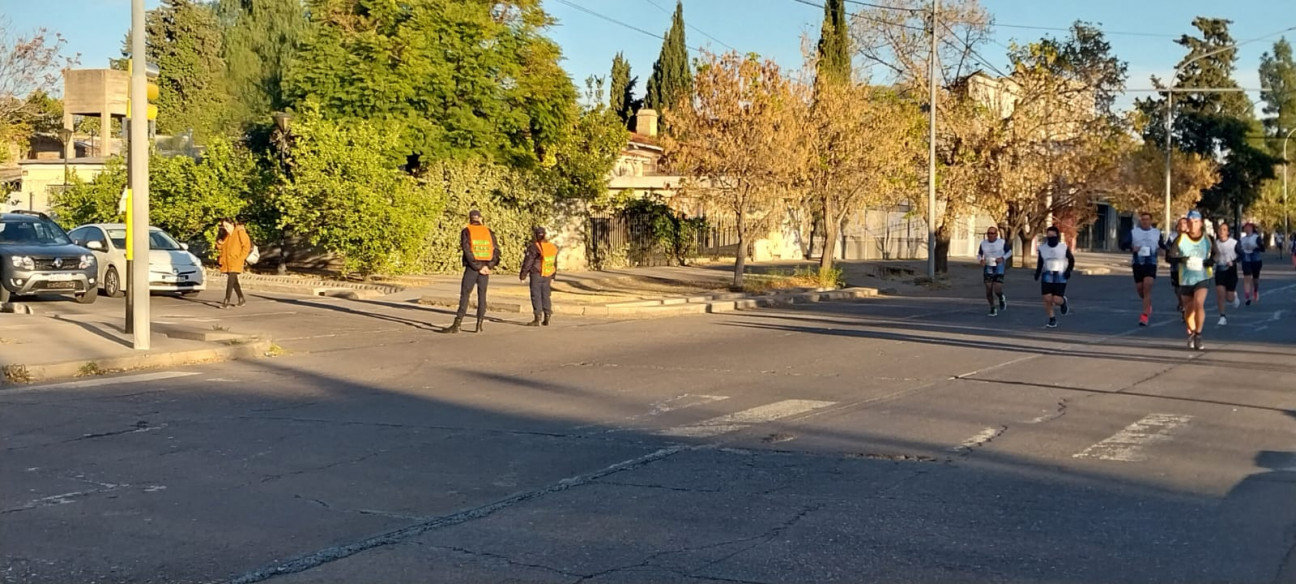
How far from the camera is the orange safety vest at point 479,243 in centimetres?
1803

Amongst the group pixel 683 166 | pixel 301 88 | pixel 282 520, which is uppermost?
pixel 301 88

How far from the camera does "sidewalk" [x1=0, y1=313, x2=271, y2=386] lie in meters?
13.6

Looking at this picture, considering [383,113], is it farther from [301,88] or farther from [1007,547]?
[1007,547]

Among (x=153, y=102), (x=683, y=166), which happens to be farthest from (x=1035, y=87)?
(x=153, y=102)

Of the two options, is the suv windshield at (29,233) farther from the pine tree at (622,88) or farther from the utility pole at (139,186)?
the pine tree at (622,88)

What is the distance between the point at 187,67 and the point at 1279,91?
73519mm

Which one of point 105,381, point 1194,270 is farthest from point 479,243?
point 1194,270

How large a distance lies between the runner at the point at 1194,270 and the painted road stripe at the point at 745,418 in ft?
22.4

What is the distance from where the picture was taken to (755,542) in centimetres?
648

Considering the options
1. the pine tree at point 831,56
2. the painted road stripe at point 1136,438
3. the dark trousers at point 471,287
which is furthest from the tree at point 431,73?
the painted road stripe at point 1136,438

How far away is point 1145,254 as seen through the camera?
68.2 ft

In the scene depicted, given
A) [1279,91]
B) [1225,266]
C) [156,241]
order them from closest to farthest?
[1225,266], [156,241], [1279,91]

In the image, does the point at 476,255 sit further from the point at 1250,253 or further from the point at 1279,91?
the point at 1279,91

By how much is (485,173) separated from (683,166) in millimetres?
7709
